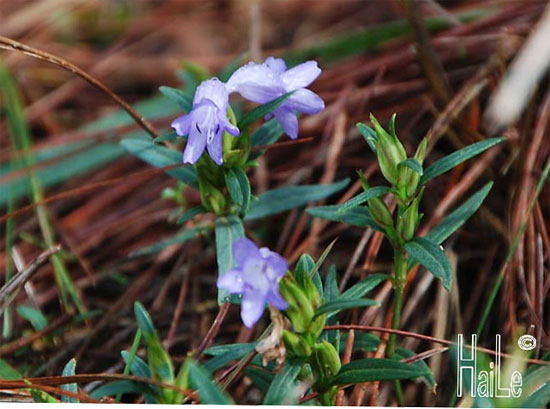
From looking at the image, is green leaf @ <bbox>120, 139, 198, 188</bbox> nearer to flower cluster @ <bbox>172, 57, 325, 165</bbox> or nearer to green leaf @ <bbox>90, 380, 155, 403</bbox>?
flower cluster @ <bbox>172, 57, 325, 165</bbox>

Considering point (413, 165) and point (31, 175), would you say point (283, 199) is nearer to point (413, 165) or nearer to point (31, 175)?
point (413, 165)

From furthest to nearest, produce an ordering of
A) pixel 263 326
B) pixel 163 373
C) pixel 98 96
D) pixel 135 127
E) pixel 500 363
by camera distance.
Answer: pixel 98 96 → pixel 135 127 → pixel 263 326 → pixel 500 363 → pixel 163 373

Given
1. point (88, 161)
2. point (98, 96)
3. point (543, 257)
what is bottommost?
point (543, 257)


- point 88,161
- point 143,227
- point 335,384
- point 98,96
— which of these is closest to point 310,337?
point 335,384

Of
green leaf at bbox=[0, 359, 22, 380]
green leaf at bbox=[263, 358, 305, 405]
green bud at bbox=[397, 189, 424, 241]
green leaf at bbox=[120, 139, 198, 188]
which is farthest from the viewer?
green leaf at bbox=[120, 139, 198, 188]

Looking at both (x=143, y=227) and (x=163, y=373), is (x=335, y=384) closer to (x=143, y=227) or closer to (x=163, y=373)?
(x=163, y=373)
